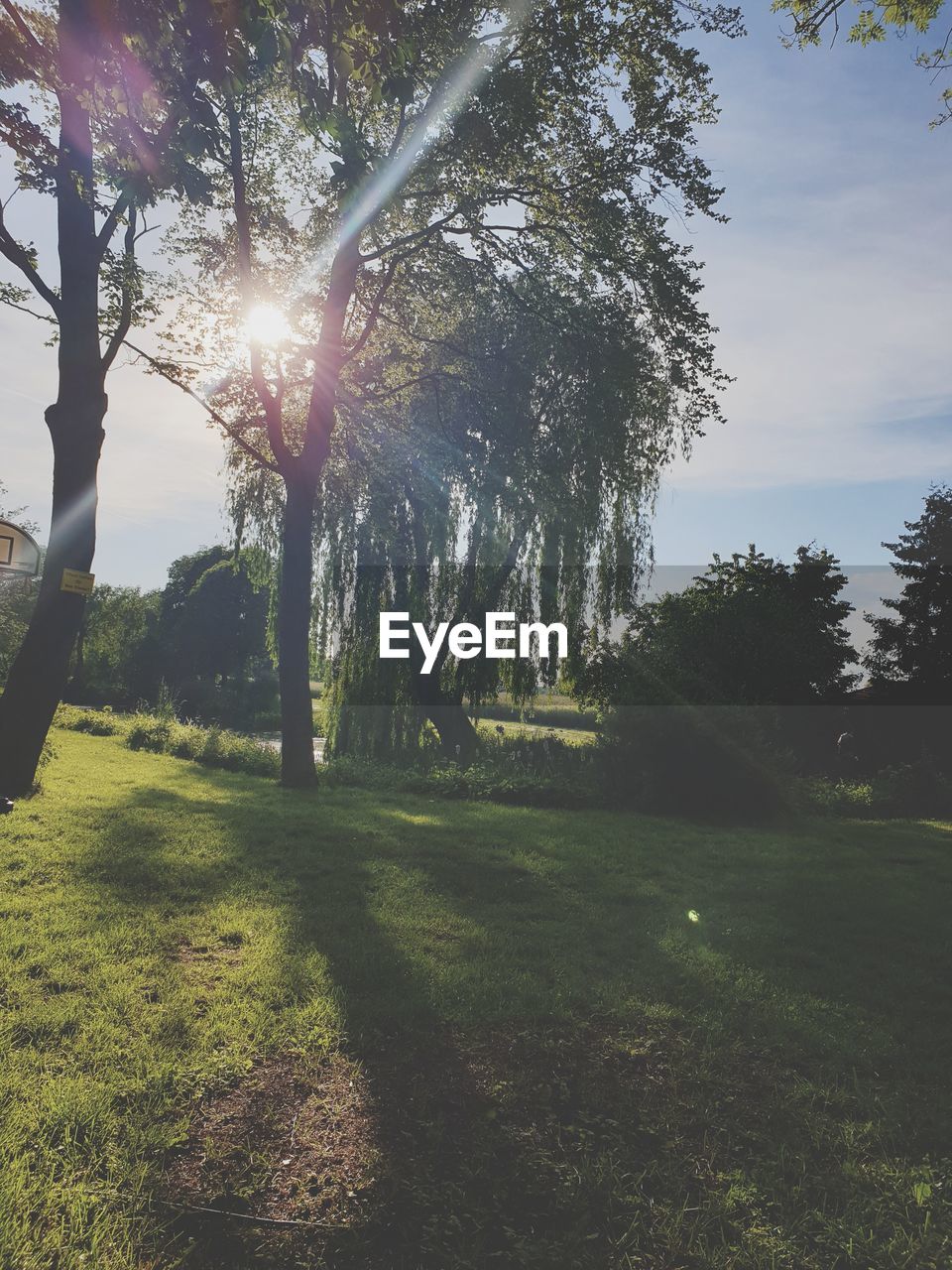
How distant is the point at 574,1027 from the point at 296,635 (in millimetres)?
9805

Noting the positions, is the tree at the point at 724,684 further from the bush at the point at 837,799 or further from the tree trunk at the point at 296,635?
the tree trunk at the point at 296,635

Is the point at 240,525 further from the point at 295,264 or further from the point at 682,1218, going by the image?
the point at 682,1218

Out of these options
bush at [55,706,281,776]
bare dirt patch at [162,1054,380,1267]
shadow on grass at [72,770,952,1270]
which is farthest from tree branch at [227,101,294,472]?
bare dirt patch at [162,1054,380,1267]

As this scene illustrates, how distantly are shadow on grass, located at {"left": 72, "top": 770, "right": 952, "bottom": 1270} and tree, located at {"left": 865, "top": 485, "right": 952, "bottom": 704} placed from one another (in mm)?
22568

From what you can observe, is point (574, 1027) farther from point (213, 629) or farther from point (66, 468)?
point (213, 629)

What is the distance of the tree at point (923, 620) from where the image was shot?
27.8 meters

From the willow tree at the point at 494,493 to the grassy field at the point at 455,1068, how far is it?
31.1 ft

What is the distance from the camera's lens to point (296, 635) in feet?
42.6

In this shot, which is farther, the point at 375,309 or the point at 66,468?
the point at 375,309

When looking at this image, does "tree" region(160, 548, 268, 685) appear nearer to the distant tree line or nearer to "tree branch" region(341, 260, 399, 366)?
the distant tree line

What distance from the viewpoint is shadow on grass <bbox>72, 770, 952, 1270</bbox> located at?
8.73 ft

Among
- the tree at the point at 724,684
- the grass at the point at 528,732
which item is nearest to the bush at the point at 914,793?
the tree at the point at 724,684

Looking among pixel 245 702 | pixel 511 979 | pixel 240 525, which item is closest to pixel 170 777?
pixel 240 525

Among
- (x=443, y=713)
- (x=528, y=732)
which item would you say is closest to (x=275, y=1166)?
(x=443, y=713)
